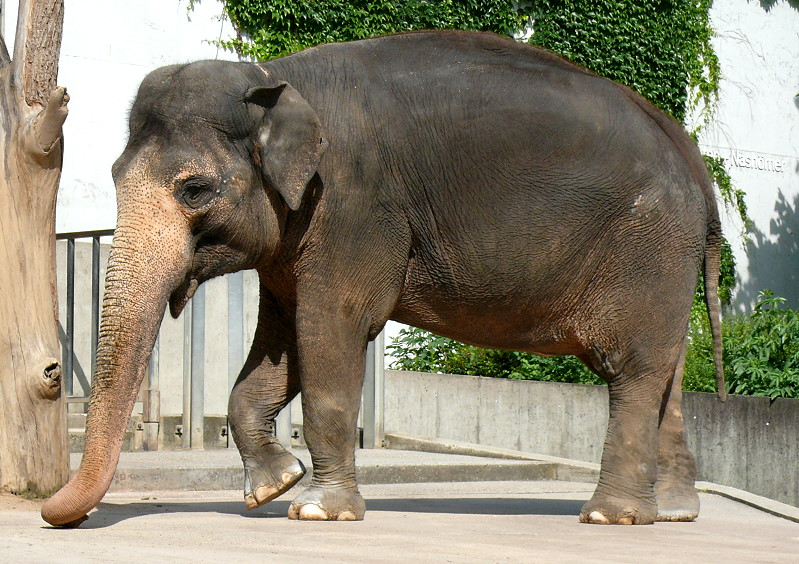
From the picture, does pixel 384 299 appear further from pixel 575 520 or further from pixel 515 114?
pixel 575 520

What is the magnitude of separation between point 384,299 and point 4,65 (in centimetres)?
218

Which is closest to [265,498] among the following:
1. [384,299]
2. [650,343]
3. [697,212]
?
[384,299]

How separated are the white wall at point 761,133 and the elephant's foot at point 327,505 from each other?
525 inches

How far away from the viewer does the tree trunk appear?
6117mm

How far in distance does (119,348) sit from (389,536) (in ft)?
4.07

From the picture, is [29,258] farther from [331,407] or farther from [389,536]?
[389,536]

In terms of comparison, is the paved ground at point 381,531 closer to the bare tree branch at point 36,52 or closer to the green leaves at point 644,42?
the bare tree branch at point 36,52

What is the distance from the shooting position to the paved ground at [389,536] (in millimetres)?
4461

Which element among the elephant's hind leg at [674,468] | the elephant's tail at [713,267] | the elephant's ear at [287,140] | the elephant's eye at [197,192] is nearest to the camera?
the elephant's eye at [197,192]

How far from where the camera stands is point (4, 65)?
628 centimetres

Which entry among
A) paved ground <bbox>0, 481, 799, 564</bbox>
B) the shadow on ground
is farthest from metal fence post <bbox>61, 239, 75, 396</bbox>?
the shadow on ground

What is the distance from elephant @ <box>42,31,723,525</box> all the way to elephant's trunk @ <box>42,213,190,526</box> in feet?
0.07

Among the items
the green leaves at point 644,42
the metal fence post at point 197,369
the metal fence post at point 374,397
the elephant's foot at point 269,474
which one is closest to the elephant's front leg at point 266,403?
the elephant's foot at point 269,474

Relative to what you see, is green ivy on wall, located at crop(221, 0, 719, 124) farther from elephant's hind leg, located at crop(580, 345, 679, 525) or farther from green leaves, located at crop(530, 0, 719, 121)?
elephant's hind leg, located at crop(580, 345, 679, 525)
